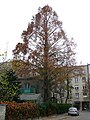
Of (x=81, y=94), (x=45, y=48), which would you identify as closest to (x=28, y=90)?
(x=45, y=48)

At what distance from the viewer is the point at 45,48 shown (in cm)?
3503

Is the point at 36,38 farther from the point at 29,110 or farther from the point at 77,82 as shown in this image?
the point at 77,82

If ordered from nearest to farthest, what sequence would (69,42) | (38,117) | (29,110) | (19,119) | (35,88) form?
(19,119) → (29,110) → (38,117) → (69,42) → (35,88)

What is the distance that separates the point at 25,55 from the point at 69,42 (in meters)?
6.78

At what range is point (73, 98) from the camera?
8212 centimetres

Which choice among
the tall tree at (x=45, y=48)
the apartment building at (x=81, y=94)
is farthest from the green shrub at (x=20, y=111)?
the apartment building at (x=81, y=94)

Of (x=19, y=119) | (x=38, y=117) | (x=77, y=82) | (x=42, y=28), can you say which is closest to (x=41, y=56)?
(x=42, y=28)

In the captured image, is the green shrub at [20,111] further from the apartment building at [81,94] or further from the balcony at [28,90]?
the apartment building at [81,94]

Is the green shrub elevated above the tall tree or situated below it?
below

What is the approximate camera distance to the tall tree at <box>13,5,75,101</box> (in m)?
34.6

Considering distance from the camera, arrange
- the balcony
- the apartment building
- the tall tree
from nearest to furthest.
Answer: the tall tree, the balcony, the apartment building

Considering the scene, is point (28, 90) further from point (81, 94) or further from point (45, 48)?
A: point (81, 94)

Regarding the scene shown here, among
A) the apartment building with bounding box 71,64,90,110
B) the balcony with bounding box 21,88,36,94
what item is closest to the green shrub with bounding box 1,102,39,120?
the balcony with bounding box 21,88,36,94

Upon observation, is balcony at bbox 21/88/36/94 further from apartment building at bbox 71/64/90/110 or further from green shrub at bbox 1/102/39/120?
apartment building at bbox 71/64/90/110
